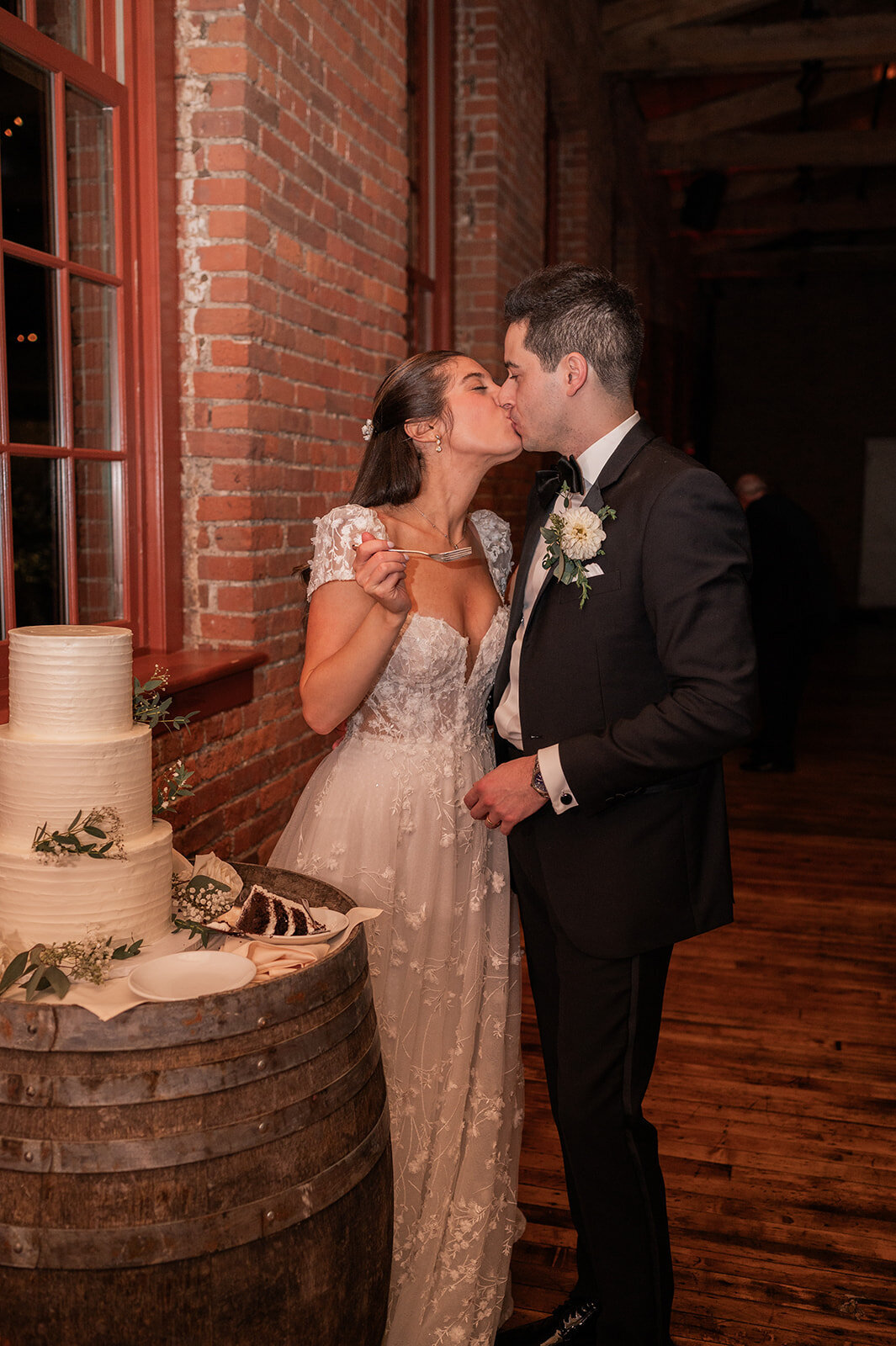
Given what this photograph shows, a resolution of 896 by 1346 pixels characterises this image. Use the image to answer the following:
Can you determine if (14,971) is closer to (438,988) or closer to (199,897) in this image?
(199,897)

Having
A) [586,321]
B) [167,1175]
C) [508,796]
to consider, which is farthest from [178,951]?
[586,321]

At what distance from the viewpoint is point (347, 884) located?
7.20 feet

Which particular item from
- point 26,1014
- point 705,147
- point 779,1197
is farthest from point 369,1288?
point 705,147

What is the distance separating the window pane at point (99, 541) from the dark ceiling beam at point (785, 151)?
995cm

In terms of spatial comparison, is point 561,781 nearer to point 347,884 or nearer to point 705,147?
point 347,884

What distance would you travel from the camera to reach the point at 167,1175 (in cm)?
127

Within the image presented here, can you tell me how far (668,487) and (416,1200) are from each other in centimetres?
131

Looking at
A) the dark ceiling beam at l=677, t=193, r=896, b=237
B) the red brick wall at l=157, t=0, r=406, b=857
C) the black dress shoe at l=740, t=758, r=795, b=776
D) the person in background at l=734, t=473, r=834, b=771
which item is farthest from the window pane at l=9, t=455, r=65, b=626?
the dark ceiling beam at l=677, t=193, r=896, b=237

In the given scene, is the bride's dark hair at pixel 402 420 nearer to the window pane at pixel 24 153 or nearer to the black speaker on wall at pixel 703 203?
the window pane at pixel 24 153

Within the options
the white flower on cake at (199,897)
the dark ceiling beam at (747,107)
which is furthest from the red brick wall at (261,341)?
the dark ceiling beam at (747,107)

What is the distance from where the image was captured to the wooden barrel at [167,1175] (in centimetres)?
125

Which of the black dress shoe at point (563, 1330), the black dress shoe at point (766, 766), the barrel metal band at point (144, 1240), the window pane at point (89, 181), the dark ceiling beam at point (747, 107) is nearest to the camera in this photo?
the barrel metal band at point (144, 1240)

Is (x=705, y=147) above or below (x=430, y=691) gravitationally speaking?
above

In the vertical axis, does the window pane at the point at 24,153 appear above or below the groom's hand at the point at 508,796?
above
